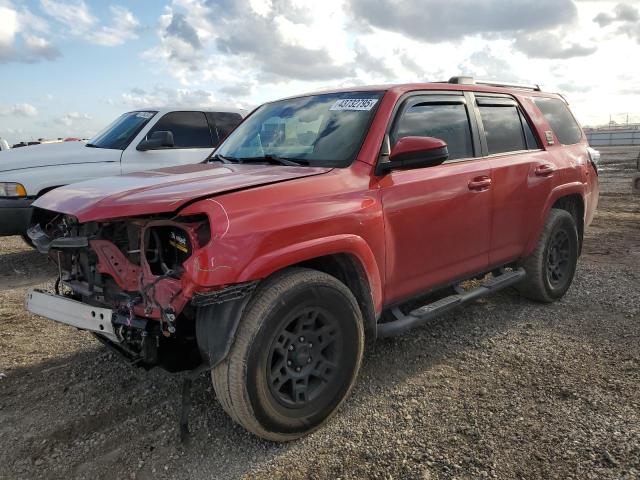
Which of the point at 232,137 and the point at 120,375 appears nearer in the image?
the point at 120,375

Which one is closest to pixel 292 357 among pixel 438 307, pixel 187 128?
pixel 438 307

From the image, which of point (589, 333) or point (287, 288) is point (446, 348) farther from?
point (287, 288)

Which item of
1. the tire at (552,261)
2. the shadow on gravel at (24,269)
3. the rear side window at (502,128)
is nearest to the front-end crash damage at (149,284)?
the rear side window at (502,128)

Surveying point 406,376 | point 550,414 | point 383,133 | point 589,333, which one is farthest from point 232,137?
point 589,333

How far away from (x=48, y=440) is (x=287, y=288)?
1671 millimetres

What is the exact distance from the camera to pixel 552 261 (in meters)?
4.82

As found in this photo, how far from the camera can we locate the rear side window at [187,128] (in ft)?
23.4

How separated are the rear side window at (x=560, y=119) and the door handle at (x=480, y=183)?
1489 mm

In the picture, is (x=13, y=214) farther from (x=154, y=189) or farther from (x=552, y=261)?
(x=552, y=261)

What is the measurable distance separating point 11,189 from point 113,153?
4.18 ft

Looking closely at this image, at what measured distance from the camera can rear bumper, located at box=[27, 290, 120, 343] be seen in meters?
2.60

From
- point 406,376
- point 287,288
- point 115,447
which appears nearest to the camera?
point 287,288

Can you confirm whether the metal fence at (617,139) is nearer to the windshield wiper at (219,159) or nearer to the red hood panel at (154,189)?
the windshield wiper at (219,159)

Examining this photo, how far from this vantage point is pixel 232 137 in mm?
4211
